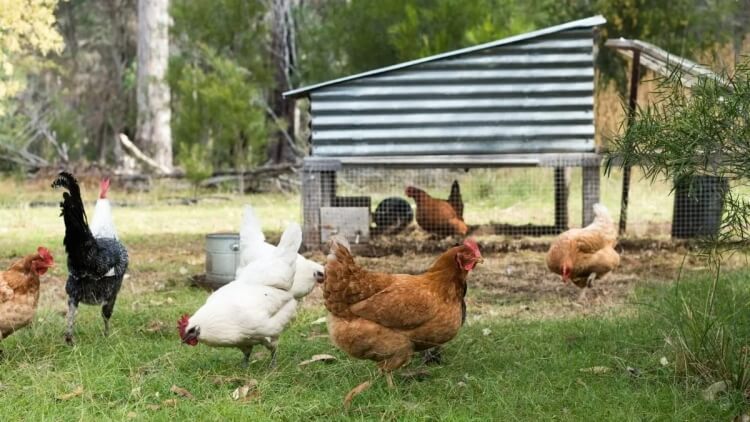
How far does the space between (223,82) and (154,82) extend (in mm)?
4516

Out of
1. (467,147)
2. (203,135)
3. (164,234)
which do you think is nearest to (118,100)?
(203,135)

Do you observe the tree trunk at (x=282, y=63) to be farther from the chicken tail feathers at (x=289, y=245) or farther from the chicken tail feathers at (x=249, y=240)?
the chicken tail feathers at (x=289, y=245)

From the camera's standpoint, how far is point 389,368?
466 cm

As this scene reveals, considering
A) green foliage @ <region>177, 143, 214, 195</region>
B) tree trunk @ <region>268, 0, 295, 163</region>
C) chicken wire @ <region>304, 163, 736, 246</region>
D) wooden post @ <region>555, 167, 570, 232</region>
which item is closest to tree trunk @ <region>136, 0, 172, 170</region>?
tree trunk @ <region>268, 0, 295, 163</region>

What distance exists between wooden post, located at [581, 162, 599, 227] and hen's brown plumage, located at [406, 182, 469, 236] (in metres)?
1.60

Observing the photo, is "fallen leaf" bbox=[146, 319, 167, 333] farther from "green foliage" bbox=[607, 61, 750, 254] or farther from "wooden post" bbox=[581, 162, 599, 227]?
"wooden post" bbox=[581, 162, 599, 227]

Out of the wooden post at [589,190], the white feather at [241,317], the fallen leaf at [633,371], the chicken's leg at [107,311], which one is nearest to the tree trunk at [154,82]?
the wooden post at [589,190]

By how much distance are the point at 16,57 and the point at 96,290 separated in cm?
2127

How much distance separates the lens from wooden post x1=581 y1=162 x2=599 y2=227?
31.7 ft

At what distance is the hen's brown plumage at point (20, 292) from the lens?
520 centimetres

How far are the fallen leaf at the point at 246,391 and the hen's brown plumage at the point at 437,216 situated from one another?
6.18m

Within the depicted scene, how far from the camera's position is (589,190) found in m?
9.74

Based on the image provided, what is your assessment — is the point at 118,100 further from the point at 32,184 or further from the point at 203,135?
the point at 203,135

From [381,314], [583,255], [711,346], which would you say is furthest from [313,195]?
[711,346]
